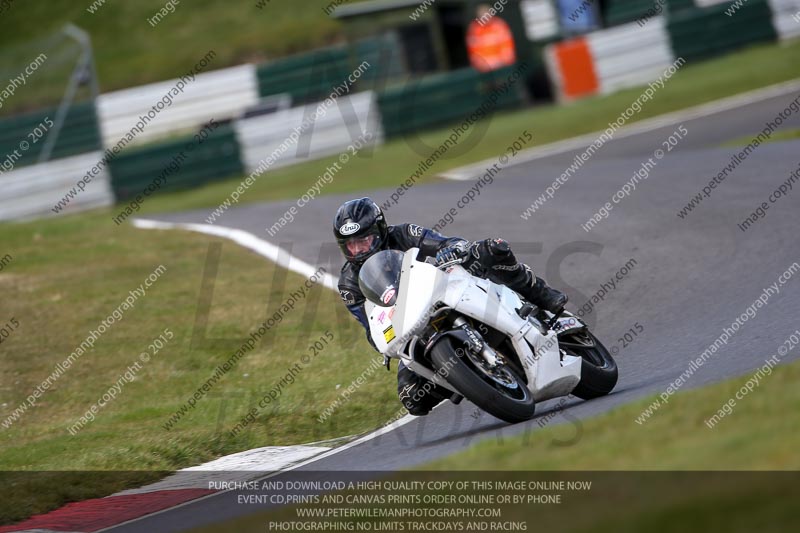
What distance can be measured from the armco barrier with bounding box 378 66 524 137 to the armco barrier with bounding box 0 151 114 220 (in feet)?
21.4

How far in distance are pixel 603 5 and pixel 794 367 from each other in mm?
24027

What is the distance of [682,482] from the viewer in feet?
15.0

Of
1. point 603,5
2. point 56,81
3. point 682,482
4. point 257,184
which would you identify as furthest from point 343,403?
point 603,5

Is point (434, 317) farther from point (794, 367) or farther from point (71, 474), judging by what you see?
Result: point (71, 474)

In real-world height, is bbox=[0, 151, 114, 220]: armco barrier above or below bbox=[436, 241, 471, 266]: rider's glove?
below

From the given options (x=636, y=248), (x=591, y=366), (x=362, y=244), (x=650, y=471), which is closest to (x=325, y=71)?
(x=636, y=248)

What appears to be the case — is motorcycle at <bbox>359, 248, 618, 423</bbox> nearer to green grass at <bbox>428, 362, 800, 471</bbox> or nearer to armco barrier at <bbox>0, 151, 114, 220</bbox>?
green grass at <bbox>428, 362, 800, 471</bbox>

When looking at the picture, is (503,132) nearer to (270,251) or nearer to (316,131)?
(316,131)

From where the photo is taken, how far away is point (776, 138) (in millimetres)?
16547

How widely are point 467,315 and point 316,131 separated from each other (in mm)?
18990

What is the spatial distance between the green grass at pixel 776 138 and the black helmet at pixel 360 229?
996 centimetres

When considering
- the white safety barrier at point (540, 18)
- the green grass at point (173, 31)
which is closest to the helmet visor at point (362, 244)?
the white safety barrier at point (540, 18)

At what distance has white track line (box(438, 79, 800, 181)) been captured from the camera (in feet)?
66.1

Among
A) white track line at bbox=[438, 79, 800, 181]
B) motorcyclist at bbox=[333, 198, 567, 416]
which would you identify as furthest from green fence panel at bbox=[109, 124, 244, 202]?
motorcyclist at bbox=[333, 198, 567, 416]
